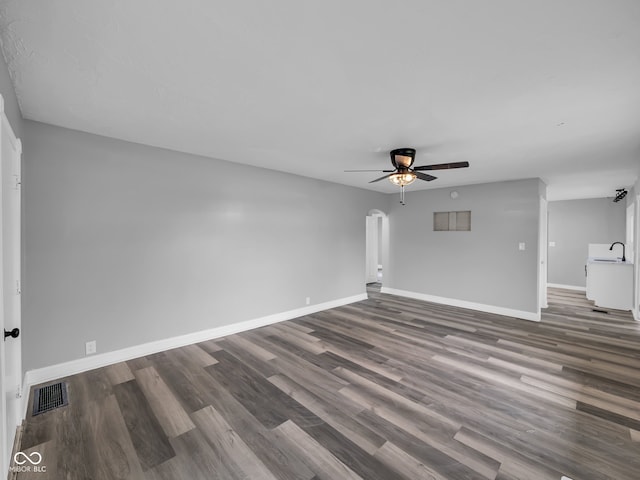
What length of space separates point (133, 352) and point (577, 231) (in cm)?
1026

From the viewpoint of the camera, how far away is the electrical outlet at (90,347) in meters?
2.95

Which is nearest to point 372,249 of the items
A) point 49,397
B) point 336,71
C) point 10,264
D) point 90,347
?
point 90,347

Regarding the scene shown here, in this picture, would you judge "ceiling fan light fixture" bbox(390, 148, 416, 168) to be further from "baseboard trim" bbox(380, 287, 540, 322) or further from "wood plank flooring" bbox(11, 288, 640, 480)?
"baseboard trim" bbox(380, 287, 540, 322)

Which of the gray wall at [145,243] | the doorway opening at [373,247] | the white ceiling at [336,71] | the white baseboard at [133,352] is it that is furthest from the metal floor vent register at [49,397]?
the doorway opening at [373,247]

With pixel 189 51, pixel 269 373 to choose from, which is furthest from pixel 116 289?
pixel 189 51

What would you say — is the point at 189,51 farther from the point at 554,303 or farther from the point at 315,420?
the point at 554,303

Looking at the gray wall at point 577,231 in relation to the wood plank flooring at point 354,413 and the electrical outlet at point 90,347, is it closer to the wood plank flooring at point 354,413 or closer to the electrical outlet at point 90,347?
the wood plank flooring at point 354,413

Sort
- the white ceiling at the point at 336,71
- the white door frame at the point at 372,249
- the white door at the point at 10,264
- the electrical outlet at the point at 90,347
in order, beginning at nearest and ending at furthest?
the white ceiling at the point at 336,71
the white door at the point at 10,264
the electrical outlet at the point at 90,347
the white door frame at the point at 372,249

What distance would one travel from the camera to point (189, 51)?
64.1 inches

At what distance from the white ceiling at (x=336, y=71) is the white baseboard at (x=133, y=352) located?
95.4 inches

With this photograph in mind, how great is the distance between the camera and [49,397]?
2.47 m

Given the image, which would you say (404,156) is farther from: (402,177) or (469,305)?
(469,305)

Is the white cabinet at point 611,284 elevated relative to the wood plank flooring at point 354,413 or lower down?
elevated

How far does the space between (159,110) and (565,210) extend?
9.81 meters
